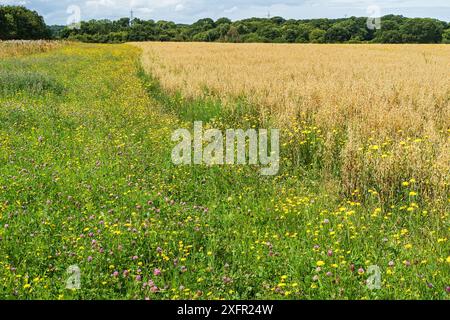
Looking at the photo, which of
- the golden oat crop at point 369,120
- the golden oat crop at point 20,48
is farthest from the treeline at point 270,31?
the golden oat crop at point 369,120

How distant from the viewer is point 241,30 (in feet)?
310

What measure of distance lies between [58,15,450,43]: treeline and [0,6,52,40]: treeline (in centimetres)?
587

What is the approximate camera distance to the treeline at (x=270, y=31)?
→ 70.9 meters

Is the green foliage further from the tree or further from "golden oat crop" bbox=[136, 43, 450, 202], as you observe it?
the tree

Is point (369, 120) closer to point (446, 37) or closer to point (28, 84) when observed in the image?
point (28, 84)

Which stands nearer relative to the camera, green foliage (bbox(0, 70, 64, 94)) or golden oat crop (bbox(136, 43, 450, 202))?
golden oat crop (bbox(136, 43, 450, 202))

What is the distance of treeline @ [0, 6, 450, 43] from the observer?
7119cm

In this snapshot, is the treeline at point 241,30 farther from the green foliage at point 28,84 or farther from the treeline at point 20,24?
the green foliage at point 28,84

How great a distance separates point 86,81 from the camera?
18.2m

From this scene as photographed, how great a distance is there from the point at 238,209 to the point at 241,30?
3686 inches

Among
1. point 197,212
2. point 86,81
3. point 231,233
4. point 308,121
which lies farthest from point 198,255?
point 86,81

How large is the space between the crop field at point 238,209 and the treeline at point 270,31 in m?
68.4

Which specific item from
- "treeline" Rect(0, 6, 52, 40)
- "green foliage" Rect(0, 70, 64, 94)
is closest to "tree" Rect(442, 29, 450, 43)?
"green foliage" Rect(0, 70, 64, 94)

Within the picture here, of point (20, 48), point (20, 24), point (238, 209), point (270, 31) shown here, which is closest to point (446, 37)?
point (270, 31)
